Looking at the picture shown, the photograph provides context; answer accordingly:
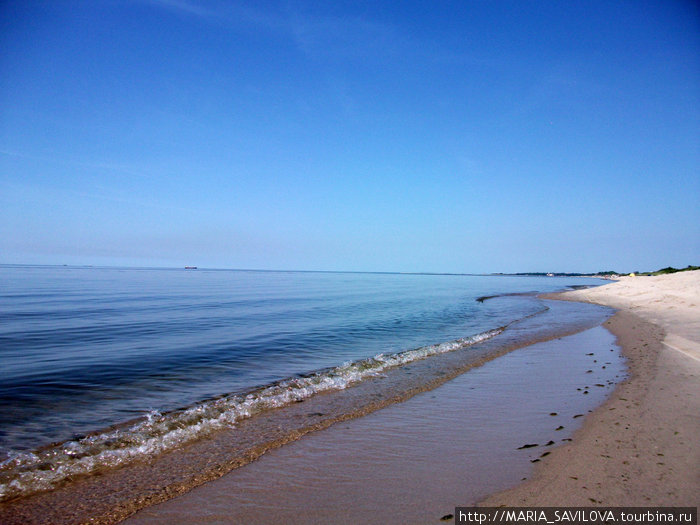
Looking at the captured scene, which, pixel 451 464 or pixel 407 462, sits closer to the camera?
pixel 451 464

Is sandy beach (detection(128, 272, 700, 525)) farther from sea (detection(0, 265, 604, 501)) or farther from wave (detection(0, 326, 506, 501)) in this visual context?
sea (detection(0, 265, 604, 501))

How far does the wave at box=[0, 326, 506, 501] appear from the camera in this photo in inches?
207

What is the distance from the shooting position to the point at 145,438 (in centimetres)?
654

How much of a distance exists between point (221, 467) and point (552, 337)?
1710 centimetres

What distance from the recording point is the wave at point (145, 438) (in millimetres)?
5246

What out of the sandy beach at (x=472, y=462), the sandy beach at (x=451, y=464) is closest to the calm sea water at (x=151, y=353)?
the sandy beach at (x=451, y=464)

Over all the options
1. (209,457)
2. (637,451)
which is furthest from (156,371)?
(637,451)

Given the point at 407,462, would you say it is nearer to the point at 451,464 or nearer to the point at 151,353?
the point at 451,464

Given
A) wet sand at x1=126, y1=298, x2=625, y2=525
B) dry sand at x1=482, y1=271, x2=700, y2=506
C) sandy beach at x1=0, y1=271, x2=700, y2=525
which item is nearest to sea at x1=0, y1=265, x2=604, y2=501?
sandy beach at x1=0, y1=271, x2=700, y2=525

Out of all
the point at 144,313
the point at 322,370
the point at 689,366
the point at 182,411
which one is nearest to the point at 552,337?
the point at 689,366

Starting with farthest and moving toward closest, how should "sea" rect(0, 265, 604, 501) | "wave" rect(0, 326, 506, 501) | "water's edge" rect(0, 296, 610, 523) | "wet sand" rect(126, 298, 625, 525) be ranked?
"sea" rect(0, 265, 604, 501) → "wave" rect(0, 326, 506, 501) → "water's edge" rect(0, 296, 610, 523) → "wet sand" rect(126, 298, 625, 525)

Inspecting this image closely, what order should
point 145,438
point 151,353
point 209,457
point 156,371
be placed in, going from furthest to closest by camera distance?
point 151,353, point 156,371, point 145,438, point 209,457

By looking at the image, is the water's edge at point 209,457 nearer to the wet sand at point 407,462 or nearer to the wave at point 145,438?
the wave at point 145,438

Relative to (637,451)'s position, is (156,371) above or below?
below
